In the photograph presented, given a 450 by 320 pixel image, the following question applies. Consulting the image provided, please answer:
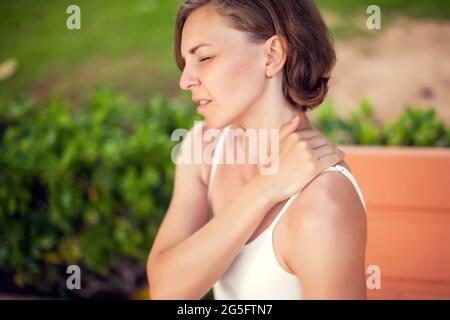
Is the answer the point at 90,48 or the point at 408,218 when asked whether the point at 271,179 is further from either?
the point at 90,48

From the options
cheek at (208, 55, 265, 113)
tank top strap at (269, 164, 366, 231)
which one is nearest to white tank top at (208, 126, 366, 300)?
tank top strap at (269, 164, 366, 231)

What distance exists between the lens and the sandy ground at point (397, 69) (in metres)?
4.81

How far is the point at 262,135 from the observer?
5.96 feet

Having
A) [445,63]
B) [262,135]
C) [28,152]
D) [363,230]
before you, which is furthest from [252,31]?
[445,63]

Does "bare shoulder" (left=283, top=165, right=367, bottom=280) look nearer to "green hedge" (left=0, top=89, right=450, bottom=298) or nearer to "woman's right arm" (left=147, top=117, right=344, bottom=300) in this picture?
"woman's right arm" (left=147, top=117, right=344, bottom=300)

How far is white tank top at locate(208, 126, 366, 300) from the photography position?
5.49 ft

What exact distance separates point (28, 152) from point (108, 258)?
28.7 inches

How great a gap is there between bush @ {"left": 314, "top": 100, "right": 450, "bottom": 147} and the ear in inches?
74.4

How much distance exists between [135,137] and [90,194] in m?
0.39

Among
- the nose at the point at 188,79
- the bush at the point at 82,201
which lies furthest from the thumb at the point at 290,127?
the bush at the point at 82,201

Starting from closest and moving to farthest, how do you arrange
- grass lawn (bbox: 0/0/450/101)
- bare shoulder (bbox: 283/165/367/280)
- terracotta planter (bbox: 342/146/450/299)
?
bare shoulder (bbox: 283/165/367/280) → terracotta planter (bbox: 342/146/450/299) → grass lawn (bbox: 0/0/450/101)

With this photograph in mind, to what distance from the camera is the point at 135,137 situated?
3.75m

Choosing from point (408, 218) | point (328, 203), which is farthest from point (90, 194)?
point (328, 203)
